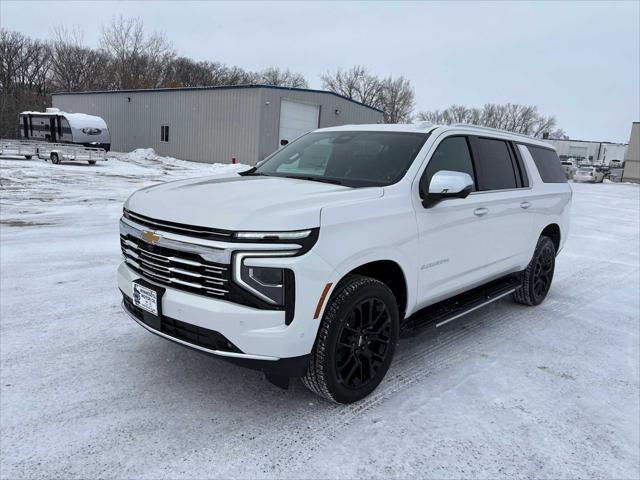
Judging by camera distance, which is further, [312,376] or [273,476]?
[312,376]

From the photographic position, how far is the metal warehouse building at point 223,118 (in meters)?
29.2

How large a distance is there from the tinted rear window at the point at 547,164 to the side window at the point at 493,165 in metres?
0.71

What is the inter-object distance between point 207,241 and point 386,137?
203cm

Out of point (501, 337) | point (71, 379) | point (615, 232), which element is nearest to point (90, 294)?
point (71, 379)

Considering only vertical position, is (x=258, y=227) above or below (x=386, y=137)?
below

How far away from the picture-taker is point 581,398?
356 centimetres

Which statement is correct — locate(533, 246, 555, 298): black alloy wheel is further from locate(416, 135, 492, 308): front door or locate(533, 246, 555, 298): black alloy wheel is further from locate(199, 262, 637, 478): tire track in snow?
locate(416, 135, 492, 308): front door

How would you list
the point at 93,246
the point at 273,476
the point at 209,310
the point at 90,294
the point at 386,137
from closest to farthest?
1. the point at 273,476
2. the point at 209,310
3. the point at 386,137
4. the point at 90,294
5. the point at 93,246

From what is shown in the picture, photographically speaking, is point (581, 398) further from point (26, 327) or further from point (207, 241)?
point (26, 327)

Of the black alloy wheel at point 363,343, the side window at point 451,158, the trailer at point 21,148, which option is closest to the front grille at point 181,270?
the black alloy wheel at point 363,343

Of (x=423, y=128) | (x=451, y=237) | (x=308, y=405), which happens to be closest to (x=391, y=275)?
(x=451, y=237)

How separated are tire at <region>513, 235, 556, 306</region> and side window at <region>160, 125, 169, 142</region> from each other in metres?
32.4

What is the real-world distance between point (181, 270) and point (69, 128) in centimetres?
2858

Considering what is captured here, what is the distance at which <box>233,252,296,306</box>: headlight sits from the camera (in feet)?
8.58
